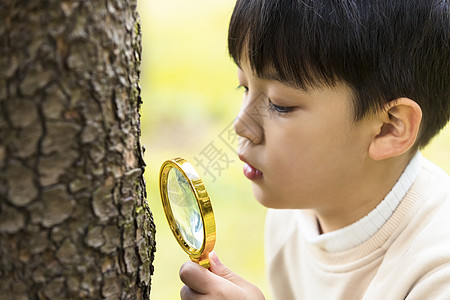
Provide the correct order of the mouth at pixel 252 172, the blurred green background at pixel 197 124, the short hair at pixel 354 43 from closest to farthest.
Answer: the short hair at pixel 354 43 < the mouth at pixel 252 172 < the blurred green background at pixel 197 124

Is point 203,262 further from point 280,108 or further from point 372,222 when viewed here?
point 372,222

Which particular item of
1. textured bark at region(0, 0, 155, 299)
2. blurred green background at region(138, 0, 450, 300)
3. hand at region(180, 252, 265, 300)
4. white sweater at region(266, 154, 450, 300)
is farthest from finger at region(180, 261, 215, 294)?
blurred green background at region(138, 0, 450, 300)

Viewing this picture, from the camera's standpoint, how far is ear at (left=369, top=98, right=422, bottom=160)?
1.34 m

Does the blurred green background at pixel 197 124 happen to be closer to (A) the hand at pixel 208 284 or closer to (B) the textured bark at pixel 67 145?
(A) the hand at pixel 208 284

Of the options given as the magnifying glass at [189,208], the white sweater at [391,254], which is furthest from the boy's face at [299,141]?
the magnifying glass at [189,208]

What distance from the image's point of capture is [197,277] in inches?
45.1

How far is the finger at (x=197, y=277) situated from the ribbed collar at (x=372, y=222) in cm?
49

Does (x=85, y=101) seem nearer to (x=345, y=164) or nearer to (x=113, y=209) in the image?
(x=113, y=209)

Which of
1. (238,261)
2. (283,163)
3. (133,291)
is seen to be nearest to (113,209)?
(133,291)

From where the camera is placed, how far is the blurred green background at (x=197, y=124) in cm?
273

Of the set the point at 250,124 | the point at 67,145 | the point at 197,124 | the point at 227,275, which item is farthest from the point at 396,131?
the point at 197,124

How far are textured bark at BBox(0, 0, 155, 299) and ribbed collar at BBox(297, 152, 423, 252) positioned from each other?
759mm

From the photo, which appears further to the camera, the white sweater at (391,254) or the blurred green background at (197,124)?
the blurred green background at (197,124)

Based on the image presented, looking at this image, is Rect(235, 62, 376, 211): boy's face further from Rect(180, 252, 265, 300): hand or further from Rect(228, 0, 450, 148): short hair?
Rect(180, 252, 265, 300): hand
